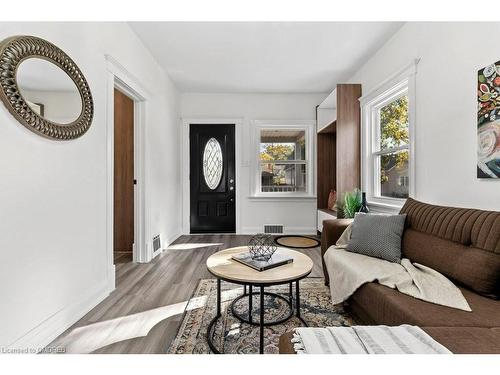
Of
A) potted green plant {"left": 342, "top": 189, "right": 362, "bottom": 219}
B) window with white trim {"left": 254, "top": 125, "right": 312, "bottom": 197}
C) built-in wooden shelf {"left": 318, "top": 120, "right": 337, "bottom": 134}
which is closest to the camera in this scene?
potted green plant {"left": 342, "top": 189, "right": 362, "bottom": 219}

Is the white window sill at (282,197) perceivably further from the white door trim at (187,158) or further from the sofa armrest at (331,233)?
the sofa armrest at (331,233)

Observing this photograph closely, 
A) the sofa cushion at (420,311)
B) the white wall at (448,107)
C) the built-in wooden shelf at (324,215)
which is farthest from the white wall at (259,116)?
the sofa cushion at (420,311)

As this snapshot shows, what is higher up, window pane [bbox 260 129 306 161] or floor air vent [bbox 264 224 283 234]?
window pane [bbox 260 129 306 161]

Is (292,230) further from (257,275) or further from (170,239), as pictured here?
(257,275)

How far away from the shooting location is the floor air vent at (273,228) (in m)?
4.73

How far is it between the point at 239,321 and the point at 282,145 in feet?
11.6

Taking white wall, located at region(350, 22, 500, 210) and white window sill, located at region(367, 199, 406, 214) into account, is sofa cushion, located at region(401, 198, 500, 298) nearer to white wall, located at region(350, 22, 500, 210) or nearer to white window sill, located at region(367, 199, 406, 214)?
white wall, located at region(350, 22, 500, 210)

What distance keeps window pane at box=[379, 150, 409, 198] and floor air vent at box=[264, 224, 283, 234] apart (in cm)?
196

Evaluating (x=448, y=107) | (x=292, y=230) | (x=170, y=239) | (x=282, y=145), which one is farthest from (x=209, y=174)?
(x=448, y=107)

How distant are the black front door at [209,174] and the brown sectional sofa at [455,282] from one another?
3.18 meters

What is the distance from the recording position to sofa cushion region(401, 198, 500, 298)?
4.44 feet

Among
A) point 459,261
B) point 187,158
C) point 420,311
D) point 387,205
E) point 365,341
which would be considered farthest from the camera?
point 187,158

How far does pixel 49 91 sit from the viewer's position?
63.4 inches

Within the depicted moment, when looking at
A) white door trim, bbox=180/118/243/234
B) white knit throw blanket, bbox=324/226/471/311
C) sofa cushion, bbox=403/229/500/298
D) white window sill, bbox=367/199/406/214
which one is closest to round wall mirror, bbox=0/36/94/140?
white knit throw blanket, bbox=324/226/471/311
